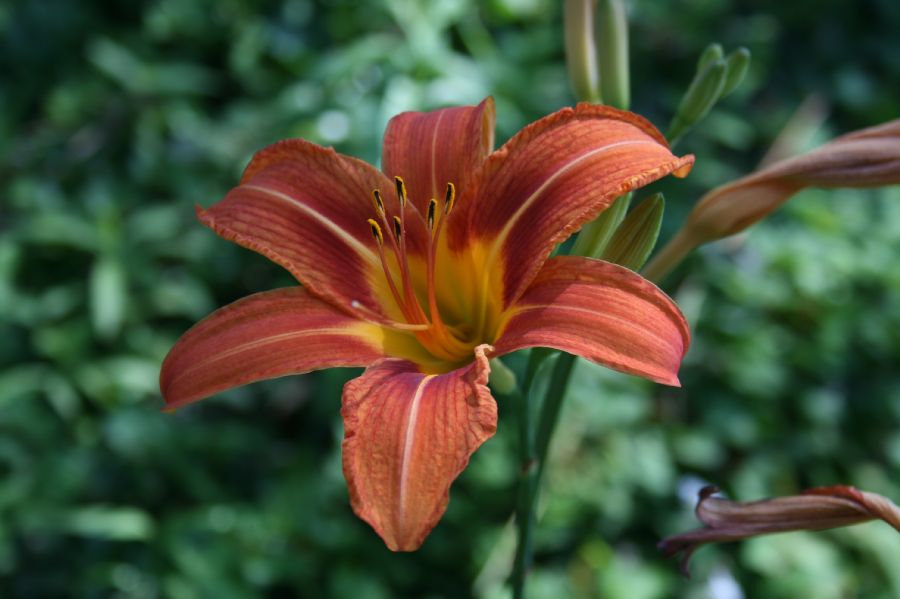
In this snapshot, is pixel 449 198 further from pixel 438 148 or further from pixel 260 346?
pixel 260 346

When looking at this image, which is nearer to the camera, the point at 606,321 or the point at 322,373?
the point at 606,321

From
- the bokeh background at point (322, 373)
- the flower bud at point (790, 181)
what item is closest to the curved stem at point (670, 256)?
the flower bud at point (790, 181)

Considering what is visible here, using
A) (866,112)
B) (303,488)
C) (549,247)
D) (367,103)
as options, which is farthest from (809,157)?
(866,112)

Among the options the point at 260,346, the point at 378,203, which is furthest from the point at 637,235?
the point at 260,346

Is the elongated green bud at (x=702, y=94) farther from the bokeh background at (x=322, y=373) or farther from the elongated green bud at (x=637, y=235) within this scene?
the bokeh background at (x=322, y=373)

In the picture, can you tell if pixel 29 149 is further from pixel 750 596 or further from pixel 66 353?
pixel 750 596

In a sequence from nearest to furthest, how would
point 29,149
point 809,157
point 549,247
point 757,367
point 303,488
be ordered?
point 549,247, point 809,157, point 303,488, point 757,367, point 29,149
